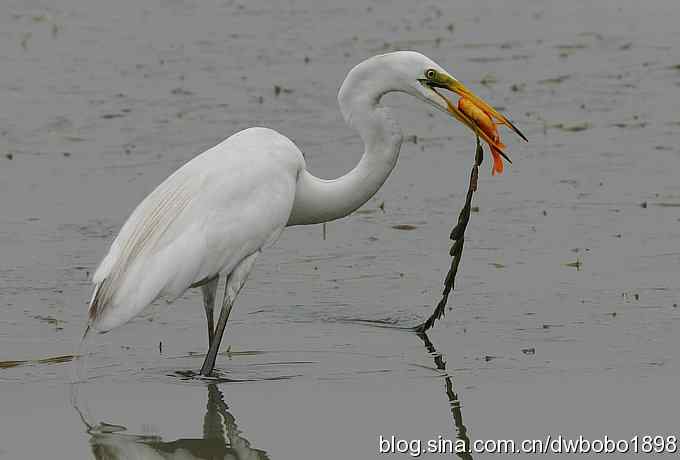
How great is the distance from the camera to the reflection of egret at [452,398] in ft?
19.3

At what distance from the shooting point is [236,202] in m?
6.60

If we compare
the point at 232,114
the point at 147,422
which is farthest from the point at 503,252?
the point at 232,114

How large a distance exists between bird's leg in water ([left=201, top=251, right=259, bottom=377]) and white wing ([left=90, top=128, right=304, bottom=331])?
0.06 meters

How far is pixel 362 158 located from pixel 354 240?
6.50 feet

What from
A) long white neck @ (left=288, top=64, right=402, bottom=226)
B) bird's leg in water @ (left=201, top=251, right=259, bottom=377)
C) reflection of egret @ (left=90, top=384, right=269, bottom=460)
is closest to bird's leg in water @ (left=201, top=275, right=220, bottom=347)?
bird's leg in water @ (left=201, top=251, right=259, bottom=377)

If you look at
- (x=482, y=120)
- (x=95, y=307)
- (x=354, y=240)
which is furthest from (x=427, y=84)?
(x=354, y=240)

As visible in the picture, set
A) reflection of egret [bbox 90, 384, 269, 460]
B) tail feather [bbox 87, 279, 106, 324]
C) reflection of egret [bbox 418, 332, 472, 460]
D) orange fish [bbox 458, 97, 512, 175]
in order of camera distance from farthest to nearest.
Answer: orange fish [bbox 458, 97, 512, 175] → tail feather [bbox 87, 279, 106, 324] → reflection of egret [bbox 418, 332, 472, 460] → reflection of egret [bbox 90, 384, 269, 460]

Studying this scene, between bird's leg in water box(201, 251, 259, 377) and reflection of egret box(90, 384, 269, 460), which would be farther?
bird's leg in water box(201, 251, 259, 377)

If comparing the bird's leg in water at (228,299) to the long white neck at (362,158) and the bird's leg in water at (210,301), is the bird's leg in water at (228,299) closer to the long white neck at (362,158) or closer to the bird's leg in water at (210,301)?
the bird's leg in water at (210,301)

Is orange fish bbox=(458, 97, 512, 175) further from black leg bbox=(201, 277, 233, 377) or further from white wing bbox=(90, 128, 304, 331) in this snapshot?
black leg bbox=(201, 277, 233, 377)

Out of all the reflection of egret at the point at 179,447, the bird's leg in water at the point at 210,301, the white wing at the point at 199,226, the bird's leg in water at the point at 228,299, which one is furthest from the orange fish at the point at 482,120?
the reflection of egret at the point at 179,447

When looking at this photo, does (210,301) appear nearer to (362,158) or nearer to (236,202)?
(236,202)

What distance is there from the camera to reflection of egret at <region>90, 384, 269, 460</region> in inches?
227

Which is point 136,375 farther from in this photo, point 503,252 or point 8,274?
point 503,252
